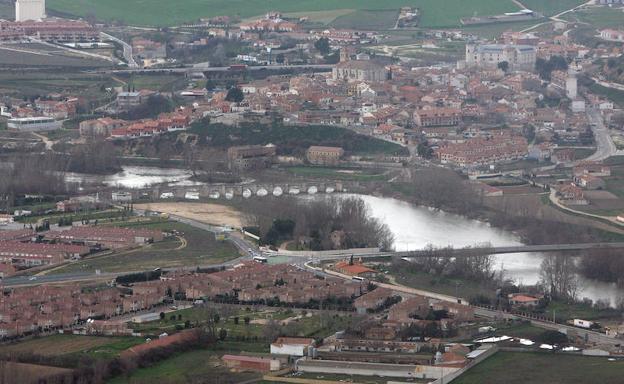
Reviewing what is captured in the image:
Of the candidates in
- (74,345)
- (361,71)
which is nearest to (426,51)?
(361,71)

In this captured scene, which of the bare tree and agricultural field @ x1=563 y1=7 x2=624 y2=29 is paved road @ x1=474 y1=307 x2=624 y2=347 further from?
Result: agricultural field @ x1=563 y1=7 x2=624 y2=29

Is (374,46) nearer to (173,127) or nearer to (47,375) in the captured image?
(173,127)

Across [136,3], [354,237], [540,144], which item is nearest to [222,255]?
[354,237]

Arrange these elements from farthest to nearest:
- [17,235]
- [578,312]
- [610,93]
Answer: [610,93]
[17,235]
[578,312]

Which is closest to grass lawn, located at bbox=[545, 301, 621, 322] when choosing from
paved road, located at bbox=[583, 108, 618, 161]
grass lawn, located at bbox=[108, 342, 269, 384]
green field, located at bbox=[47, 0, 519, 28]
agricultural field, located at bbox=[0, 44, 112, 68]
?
grass lawn, located at bbox=[108, 342, 269, 384]

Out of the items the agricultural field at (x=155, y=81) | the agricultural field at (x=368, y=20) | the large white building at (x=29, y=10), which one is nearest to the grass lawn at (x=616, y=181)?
the agricultural field at (x=155, y=81)

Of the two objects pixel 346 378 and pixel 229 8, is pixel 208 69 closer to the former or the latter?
pixel 229 8

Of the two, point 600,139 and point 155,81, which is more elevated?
point 155,81
